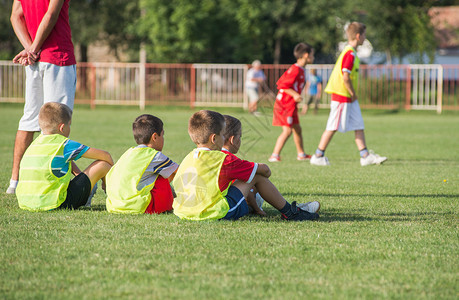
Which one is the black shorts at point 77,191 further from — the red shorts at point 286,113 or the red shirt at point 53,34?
the red shorts at point 286,113

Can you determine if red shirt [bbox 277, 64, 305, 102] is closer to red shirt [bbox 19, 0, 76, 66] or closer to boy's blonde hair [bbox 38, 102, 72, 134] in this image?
red shirt [bbox 19, 0, 76, 66]

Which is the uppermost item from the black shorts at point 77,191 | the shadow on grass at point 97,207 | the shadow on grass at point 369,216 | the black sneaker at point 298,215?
the black shorts at point 77,191

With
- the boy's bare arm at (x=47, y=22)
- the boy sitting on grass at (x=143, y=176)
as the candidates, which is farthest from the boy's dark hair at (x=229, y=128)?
the boy's bare arm at (x=47, y=22)

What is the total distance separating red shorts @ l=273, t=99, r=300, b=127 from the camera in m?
10.2

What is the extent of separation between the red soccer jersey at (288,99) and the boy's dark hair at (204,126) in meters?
5.37

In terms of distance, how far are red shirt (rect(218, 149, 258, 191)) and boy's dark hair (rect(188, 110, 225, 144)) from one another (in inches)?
8.6

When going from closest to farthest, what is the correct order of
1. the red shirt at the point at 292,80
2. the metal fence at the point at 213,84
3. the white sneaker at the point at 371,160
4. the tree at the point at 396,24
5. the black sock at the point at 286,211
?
the black sock at the point at 286,211 → the white sneaker at the point at 371,160 → the red shirt at the point at 292,80 → the metal fence at the point at 213,84 → the tree at the point at 396,24

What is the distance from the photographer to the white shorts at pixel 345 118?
979 cm

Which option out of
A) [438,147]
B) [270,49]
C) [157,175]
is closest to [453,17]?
[270,49]

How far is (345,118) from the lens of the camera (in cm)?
980

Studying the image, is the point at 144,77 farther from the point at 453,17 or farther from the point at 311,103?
the point at 453,17

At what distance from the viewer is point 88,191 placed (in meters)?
5.52

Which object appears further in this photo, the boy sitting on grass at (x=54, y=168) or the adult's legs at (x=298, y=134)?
the adult's legs at (x=298, y=134)

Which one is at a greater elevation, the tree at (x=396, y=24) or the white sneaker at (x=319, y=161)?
the tree at (x=396, y=24)
